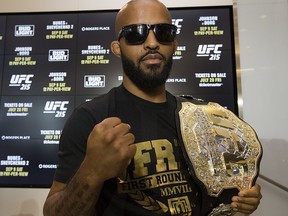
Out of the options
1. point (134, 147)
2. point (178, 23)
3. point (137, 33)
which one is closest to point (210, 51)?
point (178, 23)

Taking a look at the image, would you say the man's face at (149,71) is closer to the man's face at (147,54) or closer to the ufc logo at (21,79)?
the man's face at (147,54)

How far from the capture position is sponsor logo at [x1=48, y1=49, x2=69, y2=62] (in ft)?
6.03

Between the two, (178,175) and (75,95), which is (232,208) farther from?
(75,95)

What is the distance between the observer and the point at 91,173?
0.60 m

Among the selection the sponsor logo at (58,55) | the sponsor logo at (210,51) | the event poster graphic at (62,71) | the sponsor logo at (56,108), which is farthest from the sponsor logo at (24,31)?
the sponsor logo at (210,51)

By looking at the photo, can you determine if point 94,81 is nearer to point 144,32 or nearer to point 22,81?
point 22,81

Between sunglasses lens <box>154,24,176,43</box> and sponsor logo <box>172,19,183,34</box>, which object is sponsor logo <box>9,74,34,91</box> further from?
sunglasses lens <box>154,24,176,43</box>

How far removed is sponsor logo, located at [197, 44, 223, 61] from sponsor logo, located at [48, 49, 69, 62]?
85 centimetres

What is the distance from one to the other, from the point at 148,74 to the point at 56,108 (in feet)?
3.63

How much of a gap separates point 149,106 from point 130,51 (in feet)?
0.58

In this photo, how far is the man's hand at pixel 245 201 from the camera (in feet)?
2.37

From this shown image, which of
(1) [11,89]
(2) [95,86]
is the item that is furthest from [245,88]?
(1) [11,89]

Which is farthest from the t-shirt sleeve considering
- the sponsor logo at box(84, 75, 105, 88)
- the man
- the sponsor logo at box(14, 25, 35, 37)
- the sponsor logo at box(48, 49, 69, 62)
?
the sponsor logo at box(14, 25, 35, 37)

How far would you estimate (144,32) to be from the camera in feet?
2.79
